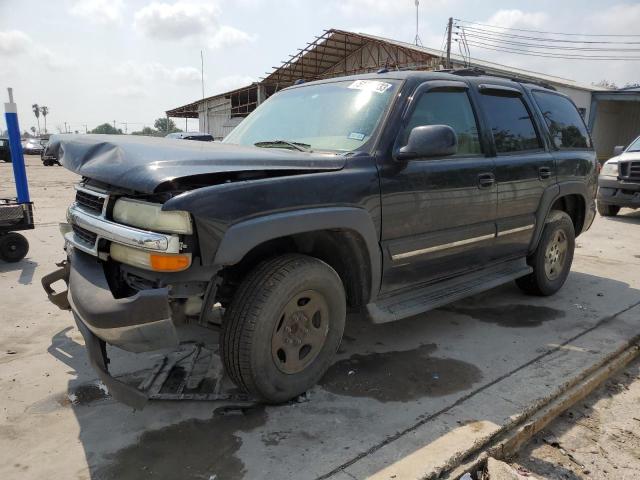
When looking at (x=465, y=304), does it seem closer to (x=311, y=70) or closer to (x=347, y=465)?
(x=347, y=465)

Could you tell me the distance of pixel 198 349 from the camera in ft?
11.5

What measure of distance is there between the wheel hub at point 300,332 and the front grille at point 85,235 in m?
1.10

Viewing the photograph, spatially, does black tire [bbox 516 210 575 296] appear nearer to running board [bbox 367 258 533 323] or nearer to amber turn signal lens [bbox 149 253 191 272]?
running board [bbox 367 258 533 323]

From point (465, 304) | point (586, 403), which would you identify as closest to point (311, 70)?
point (465, 304)

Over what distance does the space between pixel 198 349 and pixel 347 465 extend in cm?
153

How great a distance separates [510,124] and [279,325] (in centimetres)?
276

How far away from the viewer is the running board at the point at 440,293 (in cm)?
324

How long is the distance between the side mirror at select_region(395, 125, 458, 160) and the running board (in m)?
0.98

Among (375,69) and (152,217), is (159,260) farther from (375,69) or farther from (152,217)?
(375,69)

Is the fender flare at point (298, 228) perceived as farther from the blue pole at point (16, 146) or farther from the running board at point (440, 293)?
the blue pole at point (16, 146)

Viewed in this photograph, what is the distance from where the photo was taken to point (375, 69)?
2003cm

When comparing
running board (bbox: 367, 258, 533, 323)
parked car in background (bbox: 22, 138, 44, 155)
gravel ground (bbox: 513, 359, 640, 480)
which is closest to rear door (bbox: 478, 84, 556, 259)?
running board (bbox: 367, 258, 533, 323)

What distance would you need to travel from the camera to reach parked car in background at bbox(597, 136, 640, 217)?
948 cm

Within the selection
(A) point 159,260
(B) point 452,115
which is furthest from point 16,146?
(B) point 452,115
